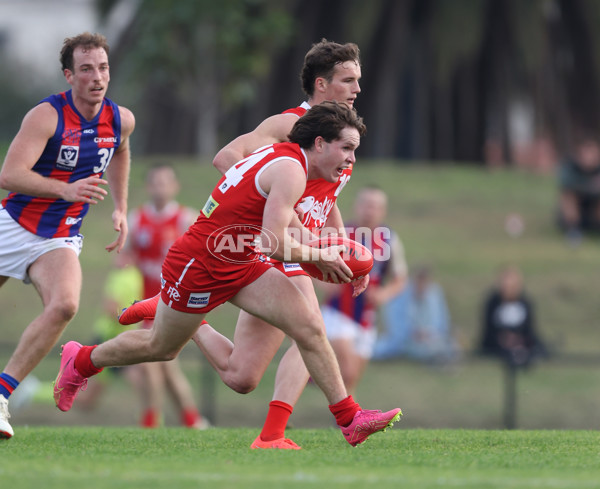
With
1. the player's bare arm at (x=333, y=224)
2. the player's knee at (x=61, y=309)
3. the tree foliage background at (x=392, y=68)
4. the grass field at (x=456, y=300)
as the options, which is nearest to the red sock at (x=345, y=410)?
the player's bare arm at (x=333, y=224)

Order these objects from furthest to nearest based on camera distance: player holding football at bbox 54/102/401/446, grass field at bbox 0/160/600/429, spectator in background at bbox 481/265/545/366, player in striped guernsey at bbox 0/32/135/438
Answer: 1. grass field at bbox 0/160/600/429
2. spectator in background at bbox 481/265/545/366
3. player in striped guernsey at bbox 0/32/135/438
4. player holding football at bbox 54/102/401/446

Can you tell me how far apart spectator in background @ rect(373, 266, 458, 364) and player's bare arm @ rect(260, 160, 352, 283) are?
7.27 meters

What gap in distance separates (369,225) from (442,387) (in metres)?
4.30

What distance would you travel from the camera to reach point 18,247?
6.27 meters

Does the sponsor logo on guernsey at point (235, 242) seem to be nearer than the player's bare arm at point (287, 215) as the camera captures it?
No

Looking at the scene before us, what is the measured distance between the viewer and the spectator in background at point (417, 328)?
12539mm

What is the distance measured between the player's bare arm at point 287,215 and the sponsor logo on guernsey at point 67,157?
1613 millimetres

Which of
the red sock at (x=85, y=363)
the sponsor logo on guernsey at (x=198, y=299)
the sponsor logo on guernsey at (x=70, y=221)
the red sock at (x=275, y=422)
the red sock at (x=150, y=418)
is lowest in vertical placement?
the red sock at (x=150, y=418)

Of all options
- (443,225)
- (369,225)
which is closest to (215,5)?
(443,225)

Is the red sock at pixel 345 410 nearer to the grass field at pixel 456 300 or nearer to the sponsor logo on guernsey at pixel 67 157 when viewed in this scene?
the sponsor logo on guernsey at pixel 67 157

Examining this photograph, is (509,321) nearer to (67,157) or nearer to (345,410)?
(345,410)

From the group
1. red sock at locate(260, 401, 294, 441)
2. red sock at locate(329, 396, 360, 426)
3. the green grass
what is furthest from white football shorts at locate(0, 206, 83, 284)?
red sock at locate(329, 396, 360, 426)

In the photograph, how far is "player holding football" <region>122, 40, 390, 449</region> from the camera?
19.3 ft

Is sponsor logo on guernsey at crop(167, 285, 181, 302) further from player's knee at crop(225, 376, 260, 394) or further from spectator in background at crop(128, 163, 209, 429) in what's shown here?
spectator in background at crop(128, 163, 209, 429)
